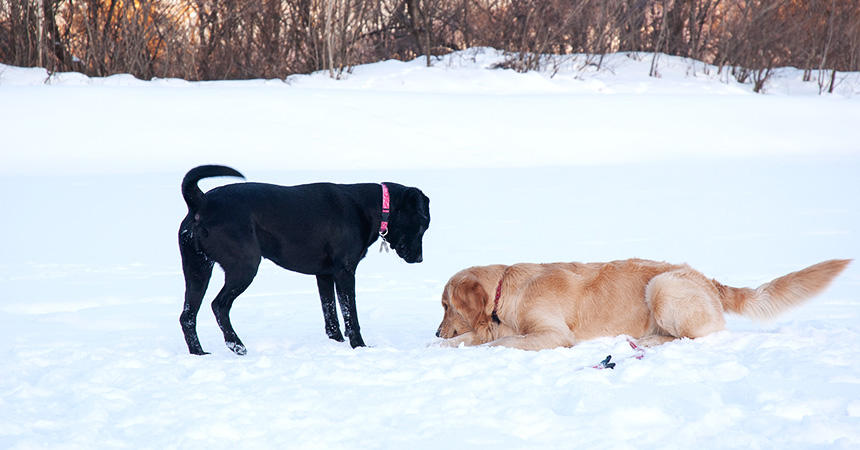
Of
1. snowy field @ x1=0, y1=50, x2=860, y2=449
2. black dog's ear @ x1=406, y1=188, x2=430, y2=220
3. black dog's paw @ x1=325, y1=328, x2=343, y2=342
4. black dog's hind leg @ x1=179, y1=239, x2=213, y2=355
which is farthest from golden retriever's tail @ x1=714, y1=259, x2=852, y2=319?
black dog's hind leg @ x1=179, y1=239, x2=213, y2=355

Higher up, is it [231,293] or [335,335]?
[231,293]

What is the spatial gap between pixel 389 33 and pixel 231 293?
55.5 feet

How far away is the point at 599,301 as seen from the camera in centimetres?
516

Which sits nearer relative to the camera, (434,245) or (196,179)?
(196,179)

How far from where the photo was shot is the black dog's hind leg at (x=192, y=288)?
16.2ft

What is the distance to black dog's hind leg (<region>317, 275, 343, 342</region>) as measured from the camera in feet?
18.5

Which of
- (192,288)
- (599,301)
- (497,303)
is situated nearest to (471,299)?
(497,303)

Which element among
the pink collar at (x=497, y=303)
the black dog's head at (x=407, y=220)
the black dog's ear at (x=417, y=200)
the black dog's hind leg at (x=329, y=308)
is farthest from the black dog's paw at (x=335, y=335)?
the pink collar at (x=497, y=303)

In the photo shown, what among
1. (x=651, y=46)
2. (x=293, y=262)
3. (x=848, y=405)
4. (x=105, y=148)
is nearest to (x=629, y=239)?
(x=293, y=262)

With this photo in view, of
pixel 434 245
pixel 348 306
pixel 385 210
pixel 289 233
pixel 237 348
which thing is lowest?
pixel 434 245

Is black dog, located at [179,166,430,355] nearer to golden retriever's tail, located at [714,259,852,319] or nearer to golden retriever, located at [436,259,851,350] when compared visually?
golden retriever, located at [436,259,851,350]

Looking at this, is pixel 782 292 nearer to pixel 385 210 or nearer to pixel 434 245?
pixel 385 210

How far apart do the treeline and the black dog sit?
1313cm

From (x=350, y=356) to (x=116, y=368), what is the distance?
1.32 meters
